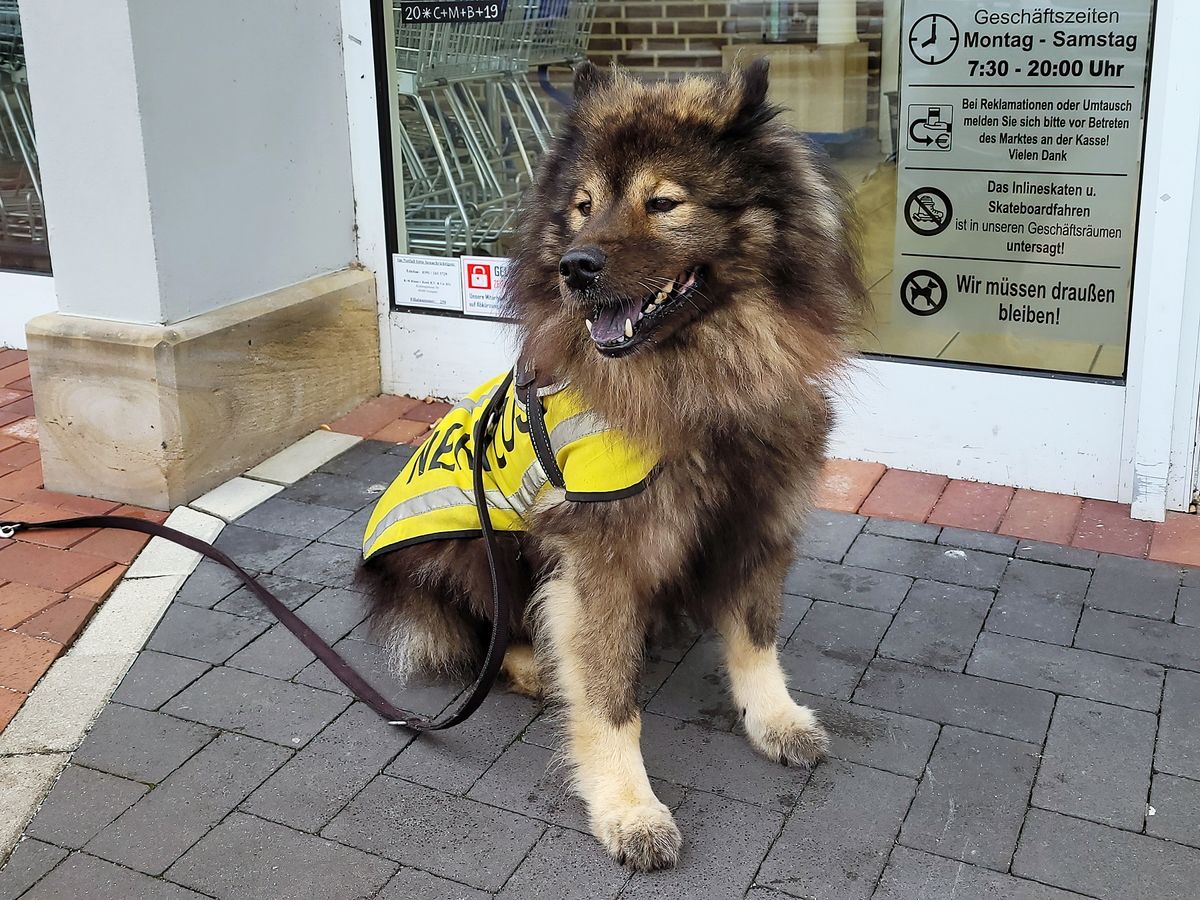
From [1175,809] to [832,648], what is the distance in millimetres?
998

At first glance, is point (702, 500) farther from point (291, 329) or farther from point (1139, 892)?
point (291, 329)

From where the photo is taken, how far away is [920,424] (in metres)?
4.38

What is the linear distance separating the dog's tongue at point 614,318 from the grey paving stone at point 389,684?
49.4 inches

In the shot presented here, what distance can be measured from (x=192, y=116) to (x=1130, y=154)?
3321mm

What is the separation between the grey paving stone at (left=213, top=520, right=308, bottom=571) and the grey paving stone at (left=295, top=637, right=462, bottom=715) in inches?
27.8

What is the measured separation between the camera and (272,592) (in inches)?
148

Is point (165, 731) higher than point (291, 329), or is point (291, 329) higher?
point (291, 329)

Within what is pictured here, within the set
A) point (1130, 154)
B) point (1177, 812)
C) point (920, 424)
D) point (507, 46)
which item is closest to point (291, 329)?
point (507, 46)

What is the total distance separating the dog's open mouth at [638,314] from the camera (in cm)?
240

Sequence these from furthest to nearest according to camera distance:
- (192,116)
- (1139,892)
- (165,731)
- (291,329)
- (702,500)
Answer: (291,329) < (192,116) < (165,731) < (702,500) < (1139,892)

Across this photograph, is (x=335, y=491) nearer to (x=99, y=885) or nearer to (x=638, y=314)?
(x=99, y=885)

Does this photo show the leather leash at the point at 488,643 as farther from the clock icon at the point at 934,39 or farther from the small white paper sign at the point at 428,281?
the clock icon at the point at 934,39

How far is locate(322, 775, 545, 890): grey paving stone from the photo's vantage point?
2.52 metres

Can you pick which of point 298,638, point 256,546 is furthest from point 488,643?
point 256,546
